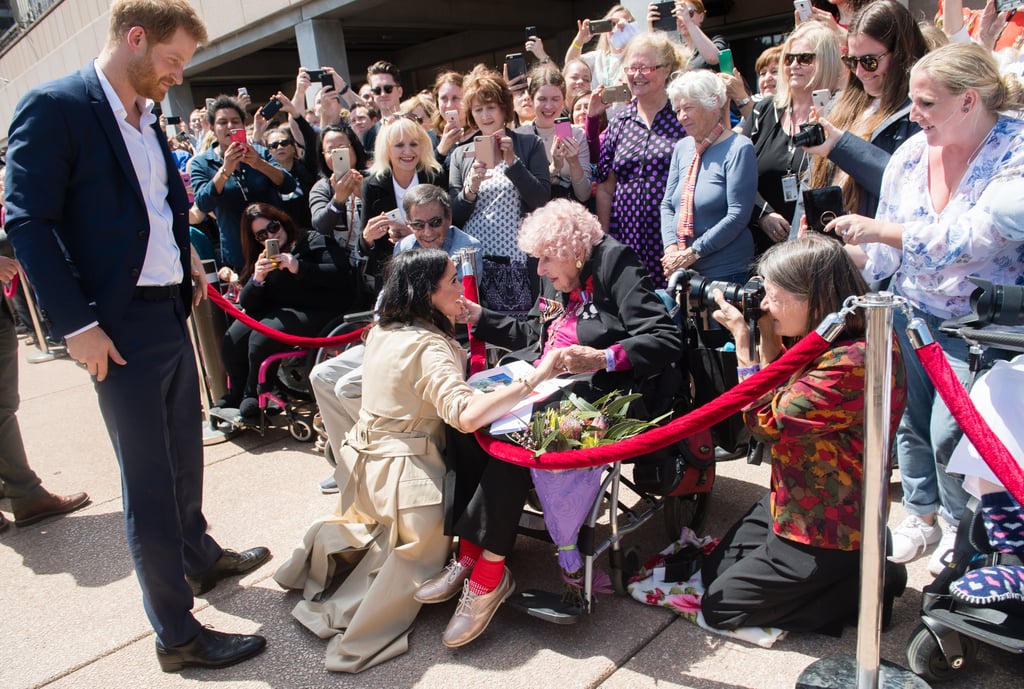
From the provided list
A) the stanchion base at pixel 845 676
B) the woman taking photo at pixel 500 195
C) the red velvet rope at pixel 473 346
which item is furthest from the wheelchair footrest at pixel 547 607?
the woman taking photo at pixel 500 195

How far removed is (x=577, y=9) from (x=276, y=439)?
41.5ft

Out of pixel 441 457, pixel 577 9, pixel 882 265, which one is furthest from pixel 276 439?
pixel 577 9

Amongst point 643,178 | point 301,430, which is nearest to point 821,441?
point 643,178

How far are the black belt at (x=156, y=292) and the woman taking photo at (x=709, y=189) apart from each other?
218 cm

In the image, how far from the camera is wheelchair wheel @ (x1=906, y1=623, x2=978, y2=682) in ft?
6.93

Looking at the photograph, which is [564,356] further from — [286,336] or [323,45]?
[323,45]

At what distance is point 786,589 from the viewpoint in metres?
2.39

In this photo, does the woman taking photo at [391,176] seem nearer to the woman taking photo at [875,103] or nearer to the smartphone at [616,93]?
the smartphone at [616,93]

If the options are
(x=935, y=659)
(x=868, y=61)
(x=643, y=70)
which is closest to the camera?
(x=935, y=659)

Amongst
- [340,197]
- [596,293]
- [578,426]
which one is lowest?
[578,426]

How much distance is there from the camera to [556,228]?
2.93 m

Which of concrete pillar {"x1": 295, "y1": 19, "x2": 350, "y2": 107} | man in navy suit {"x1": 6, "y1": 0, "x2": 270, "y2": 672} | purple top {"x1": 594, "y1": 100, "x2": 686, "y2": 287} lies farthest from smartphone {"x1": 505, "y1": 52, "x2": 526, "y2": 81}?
concrete pillar {"x1": 295, "y1": 19, "x2": 350, "y2": 107}

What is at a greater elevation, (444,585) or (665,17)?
(665,17)

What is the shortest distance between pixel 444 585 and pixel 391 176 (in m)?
2.57
